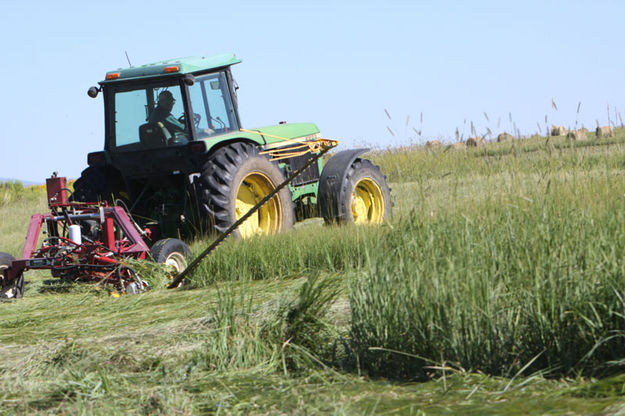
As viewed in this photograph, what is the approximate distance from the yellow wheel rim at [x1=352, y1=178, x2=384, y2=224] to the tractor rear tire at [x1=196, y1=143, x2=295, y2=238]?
153 cm

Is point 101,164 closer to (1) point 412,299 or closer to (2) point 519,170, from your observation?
(2) point 519,170

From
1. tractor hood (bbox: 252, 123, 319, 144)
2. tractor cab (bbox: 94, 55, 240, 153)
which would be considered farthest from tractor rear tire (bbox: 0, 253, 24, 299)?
tractor hood (bbox: 252, 123, 319, 144)

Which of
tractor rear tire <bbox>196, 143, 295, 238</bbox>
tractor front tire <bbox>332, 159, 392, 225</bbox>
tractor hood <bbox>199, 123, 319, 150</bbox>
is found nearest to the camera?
tractor rear tire <bbox>196, 143, 295, 238</bbox>

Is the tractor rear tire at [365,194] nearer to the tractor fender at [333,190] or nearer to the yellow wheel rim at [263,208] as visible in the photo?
the tractor fender at [333,190]

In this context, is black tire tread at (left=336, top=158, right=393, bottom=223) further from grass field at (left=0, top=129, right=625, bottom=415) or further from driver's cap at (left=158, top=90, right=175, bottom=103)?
grass field at (left=0, top=129, right=625, bottom=415)

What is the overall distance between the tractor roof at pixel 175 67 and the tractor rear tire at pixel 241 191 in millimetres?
920

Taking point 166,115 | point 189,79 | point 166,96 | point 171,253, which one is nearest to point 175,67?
point 189,79

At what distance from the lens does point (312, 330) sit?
4039 mm

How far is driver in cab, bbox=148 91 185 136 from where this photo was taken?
848 centimetres

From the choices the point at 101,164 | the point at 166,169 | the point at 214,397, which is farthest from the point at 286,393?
the point at 101,164

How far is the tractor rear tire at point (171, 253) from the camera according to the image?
24.0 feet

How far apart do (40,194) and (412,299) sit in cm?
2220

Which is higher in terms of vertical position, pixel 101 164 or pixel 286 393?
pixel 101 164

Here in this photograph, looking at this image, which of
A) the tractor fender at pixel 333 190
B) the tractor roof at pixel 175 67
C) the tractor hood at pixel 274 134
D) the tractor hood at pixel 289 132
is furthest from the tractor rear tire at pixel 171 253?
the tractor fender at pixel 333 190
